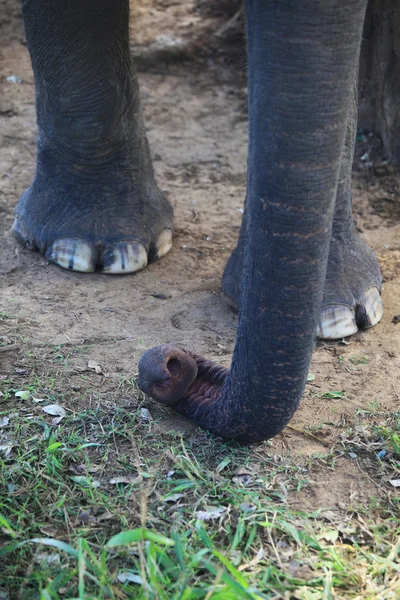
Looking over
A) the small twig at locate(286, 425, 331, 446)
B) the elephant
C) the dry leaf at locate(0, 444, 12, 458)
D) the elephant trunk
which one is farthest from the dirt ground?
the elephant trunk

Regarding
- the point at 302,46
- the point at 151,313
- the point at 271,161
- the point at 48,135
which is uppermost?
the point at 302,46

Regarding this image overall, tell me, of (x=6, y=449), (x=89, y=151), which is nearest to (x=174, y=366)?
(x=6, y=449)

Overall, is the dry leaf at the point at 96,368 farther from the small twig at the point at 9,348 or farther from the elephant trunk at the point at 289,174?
the elephant trunk at the point at 289,174

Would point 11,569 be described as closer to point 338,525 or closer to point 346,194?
point 338,525

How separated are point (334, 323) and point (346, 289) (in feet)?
0.41

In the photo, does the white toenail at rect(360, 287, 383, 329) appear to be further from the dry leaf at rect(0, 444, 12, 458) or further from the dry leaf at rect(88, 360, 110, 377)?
the dry leaf at rect(0, 444, 12, 458)

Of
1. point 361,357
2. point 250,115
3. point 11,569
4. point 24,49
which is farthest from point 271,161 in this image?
point 24,49

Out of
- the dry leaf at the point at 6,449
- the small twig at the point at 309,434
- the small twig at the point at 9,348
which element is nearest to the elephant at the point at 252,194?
the small twig at the point at 309,434

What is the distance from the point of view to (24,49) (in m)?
4.73

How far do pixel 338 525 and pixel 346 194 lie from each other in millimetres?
1209

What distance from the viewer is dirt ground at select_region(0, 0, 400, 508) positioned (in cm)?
220

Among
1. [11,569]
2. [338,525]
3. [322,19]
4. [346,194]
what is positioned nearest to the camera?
[322,19]

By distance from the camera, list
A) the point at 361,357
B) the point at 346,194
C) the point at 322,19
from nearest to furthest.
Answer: the point at 322,19
the point at 361,357
the point at 346,194

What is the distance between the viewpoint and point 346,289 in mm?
2609
